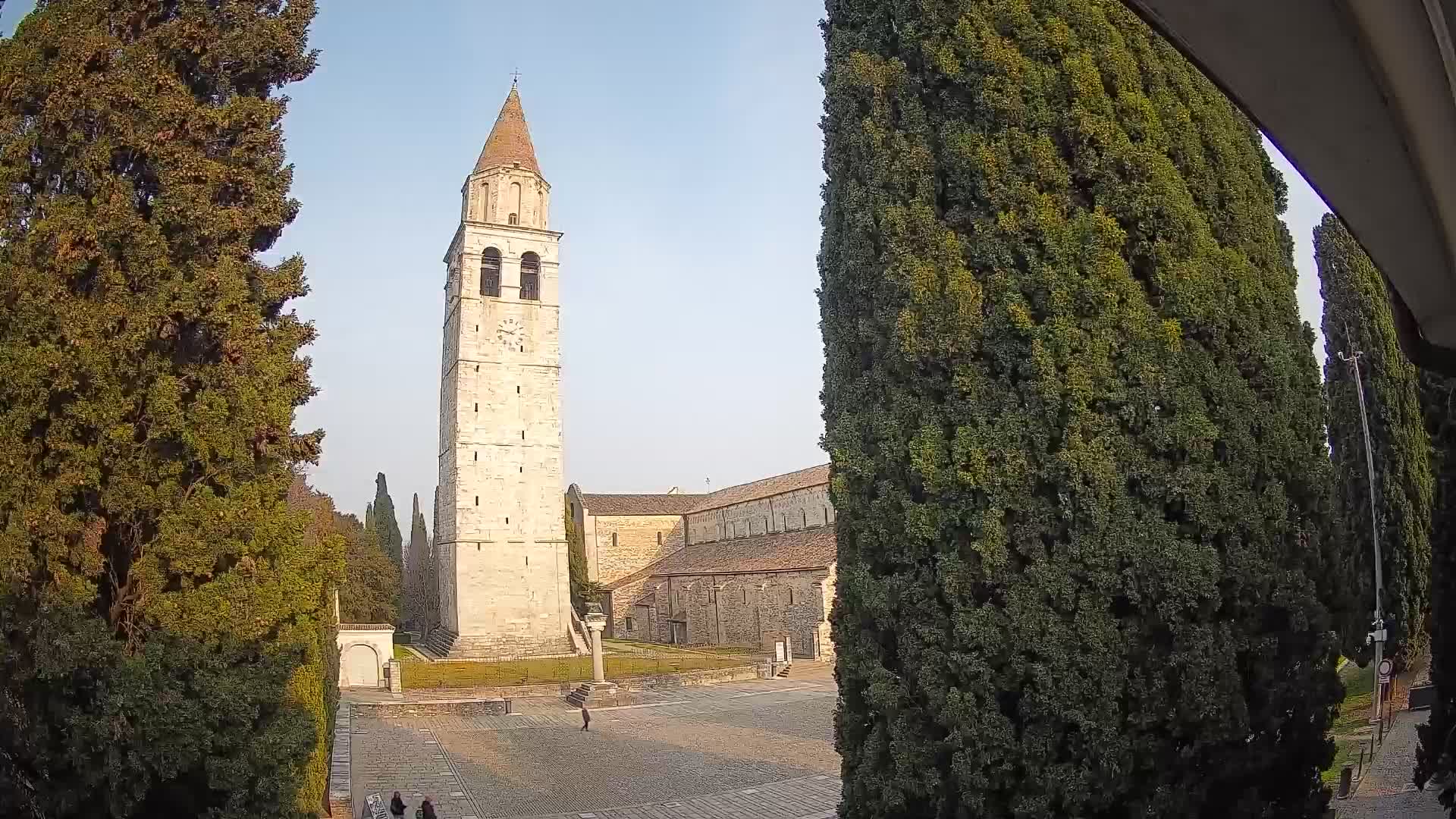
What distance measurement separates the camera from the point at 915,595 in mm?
6559

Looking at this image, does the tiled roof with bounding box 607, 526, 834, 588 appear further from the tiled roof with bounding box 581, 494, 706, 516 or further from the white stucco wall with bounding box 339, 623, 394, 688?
the white stucco wall with bounding box 339, 623, 394, 688

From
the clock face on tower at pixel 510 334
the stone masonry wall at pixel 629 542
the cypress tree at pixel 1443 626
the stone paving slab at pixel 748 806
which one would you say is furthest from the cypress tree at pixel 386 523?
the cypress tree at pixel 1443 626

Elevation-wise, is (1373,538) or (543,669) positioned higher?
(1373,538)

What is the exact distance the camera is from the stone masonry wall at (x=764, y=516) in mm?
42312

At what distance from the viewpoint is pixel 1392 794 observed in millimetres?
10883

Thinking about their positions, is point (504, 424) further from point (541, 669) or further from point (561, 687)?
point (561, 687)

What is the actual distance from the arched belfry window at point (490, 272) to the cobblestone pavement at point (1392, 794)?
33160 millimetres

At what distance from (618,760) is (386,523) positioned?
40.5 metres

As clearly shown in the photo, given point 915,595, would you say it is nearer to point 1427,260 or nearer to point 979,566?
point 979,566

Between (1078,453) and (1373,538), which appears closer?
(1078,453)

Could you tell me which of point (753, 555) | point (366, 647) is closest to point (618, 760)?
point (366, 647)

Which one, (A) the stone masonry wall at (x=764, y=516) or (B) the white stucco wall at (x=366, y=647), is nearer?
(B) the white stucco wall at (x=366, y=647)

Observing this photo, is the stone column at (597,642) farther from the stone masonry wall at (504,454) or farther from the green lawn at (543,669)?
the stone masonry wall at (504,454)

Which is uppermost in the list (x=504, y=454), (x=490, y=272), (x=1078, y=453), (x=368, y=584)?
(x=490, y=272)
